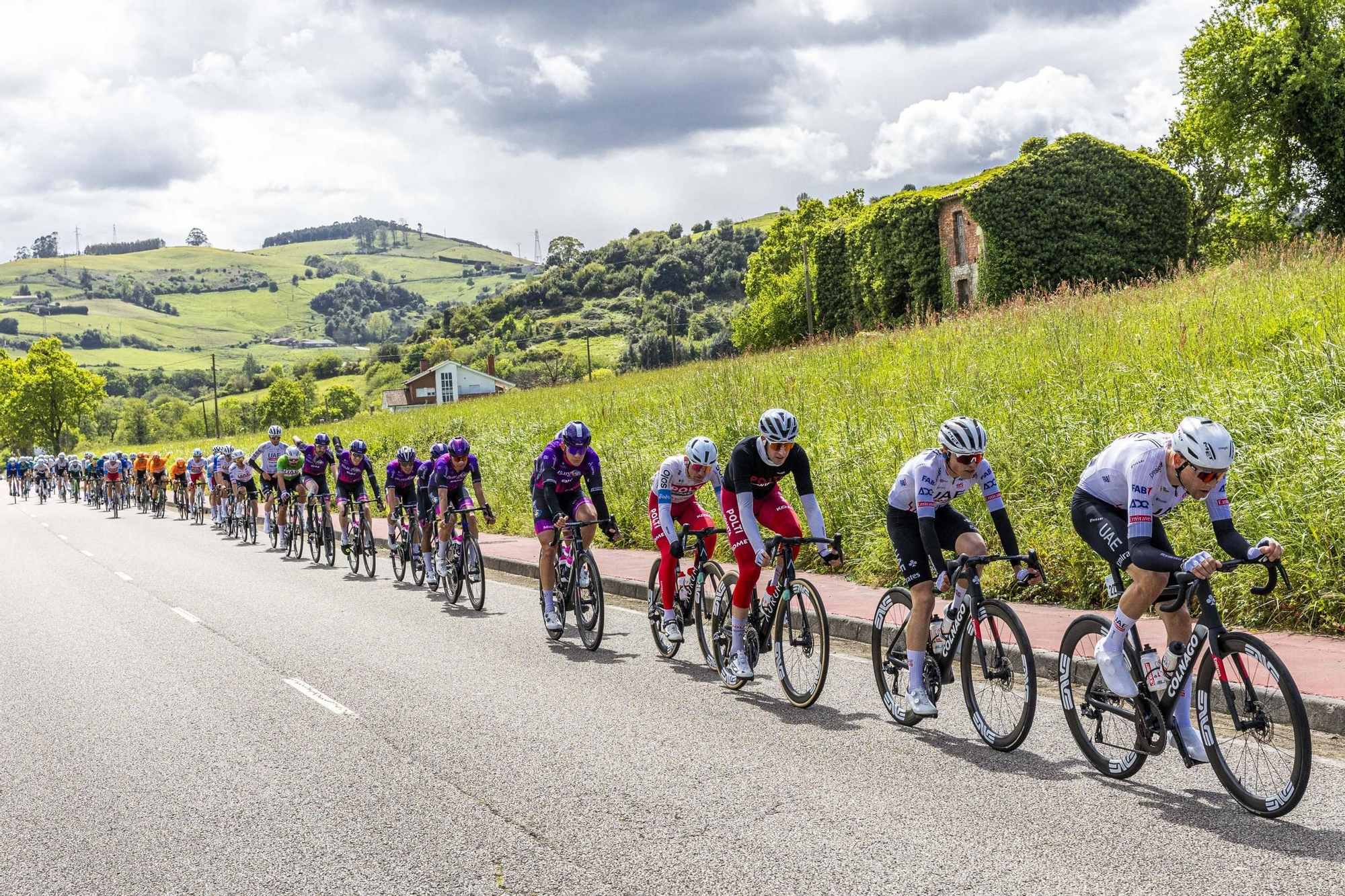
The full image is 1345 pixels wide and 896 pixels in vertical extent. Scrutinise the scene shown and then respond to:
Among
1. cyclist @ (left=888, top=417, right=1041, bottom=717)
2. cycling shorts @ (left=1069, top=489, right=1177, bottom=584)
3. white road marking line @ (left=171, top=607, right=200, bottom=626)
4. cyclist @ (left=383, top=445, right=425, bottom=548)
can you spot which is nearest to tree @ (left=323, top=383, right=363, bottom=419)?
cyclist @ (left=383, top=445, right=425, bottom=548)

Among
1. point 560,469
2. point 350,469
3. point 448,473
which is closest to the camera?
point 560,469

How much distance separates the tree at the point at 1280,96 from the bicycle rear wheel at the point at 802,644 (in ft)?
114

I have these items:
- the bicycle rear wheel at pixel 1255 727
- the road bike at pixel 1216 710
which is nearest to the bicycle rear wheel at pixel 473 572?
the road bike at pixel 1216 710

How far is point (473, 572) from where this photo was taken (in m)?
12.5

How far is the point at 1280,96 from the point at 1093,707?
121 ft

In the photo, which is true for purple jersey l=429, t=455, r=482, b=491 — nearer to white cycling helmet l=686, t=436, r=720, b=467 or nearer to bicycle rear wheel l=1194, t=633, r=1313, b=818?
white cycling helmet l=686, t=436, r=720, b=467

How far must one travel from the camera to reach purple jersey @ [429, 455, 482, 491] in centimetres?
1273

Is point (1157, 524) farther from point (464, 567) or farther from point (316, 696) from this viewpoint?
point (464, 567)

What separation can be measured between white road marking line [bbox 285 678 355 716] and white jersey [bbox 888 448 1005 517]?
165 inches

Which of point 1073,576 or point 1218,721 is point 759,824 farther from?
point 1073,576

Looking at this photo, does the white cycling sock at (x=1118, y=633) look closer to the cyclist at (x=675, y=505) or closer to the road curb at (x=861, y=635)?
the road curb at (x=861, y=635)

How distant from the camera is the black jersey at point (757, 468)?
24.9 ft

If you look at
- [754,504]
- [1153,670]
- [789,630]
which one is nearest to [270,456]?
[754,504]

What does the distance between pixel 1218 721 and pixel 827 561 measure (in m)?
2.72
